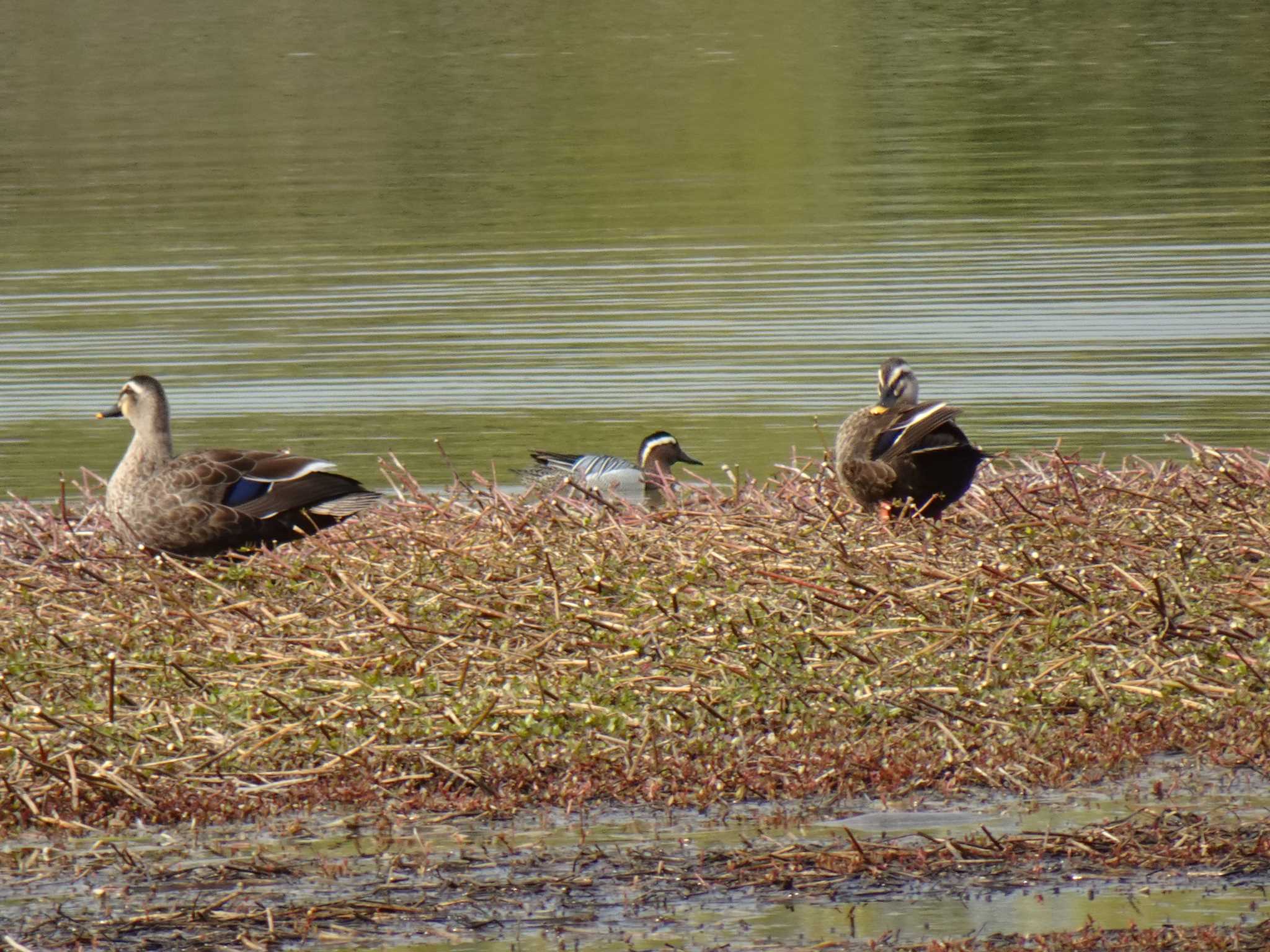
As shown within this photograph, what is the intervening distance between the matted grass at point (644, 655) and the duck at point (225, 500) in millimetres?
144

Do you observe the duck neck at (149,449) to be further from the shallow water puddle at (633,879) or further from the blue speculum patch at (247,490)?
the shallow water puddle at (633,879)

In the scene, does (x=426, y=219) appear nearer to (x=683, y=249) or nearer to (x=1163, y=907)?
(x=683, y=249)

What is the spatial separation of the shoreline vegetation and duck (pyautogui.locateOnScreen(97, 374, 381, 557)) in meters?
0.15

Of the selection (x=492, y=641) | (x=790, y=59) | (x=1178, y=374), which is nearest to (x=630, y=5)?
(x=790, y=59)

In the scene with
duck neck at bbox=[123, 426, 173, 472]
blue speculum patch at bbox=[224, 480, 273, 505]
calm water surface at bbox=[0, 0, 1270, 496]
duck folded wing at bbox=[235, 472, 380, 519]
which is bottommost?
calm water surface at bbox=[0, 0, 1270, 496]

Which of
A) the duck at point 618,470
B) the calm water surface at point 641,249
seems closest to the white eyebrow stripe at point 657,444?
the duck at point 618,470

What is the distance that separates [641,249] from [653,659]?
19841 millimetres

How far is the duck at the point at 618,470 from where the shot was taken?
1349cm

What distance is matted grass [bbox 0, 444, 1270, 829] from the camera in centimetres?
745

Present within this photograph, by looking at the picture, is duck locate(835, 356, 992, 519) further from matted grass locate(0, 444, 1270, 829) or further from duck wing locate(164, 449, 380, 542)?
duck wing locate(164, 449, 380, 542)

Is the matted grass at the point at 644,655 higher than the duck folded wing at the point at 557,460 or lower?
higher

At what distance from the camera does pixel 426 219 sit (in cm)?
3216

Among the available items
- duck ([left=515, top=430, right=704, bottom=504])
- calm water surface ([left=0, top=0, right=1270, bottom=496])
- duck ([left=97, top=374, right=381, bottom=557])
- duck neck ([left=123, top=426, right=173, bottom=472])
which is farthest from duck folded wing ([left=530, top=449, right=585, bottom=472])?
duck neck ([left=123, top=426, right=173, bottom=472])

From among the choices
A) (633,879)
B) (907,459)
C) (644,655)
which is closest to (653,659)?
(644,655)
